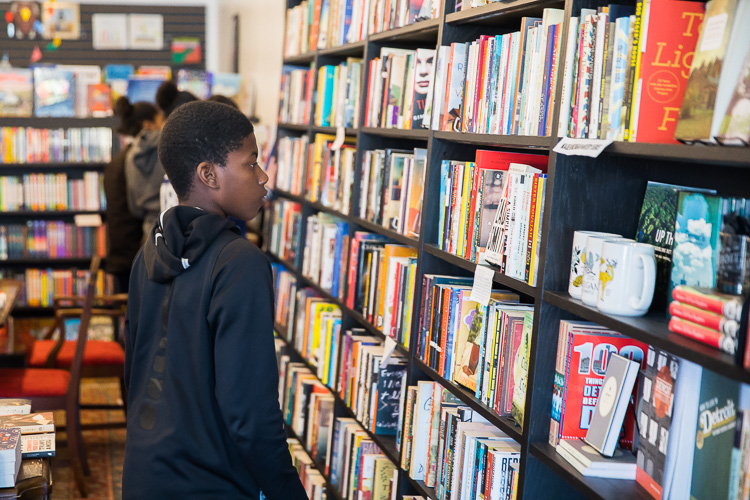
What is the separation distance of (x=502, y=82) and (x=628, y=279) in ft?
2.36

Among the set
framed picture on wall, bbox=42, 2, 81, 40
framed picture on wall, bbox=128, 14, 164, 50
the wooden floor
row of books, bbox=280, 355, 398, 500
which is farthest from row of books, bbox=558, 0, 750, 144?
framed picture on wall, bbox=42, 2, 81, 40

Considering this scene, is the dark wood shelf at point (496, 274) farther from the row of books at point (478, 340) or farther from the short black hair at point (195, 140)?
the short black hair at point (195, 140)

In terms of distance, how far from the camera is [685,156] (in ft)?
4.27

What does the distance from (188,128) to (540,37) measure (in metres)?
0.82

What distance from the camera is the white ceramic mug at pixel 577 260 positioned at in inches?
64.0

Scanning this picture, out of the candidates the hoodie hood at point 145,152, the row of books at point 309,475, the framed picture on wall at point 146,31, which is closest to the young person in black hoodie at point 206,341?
the row of books at point 309,475

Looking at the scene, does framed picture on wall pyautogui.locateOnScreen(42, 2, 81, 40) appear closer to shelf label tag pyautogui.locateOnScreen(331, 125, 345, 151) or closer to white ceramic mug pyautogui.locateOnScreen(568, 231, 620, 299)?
shelf label tag pyautogui.locateOnScreen(331, 125, 345, 151)

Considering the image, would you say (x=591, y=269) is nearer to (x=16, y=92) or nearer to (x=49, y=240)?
(x=49, y=240)

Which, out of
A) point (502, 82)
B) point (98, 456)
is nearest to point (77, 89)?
point (98, 456)

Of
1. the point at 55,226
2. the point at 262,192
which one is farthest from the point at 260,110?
the point at 262,192

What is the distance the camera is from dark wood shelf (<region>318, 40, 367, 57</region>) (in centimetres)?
323

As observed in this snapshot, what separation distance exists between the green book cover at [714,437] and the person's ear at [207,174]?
1.08 metres

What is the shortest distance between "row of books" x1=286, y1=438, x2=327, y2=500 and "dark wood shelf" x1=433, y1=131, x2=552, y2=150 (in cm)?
159

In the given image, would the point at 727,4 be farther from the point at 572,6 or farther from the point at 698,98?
the point at 572,6
